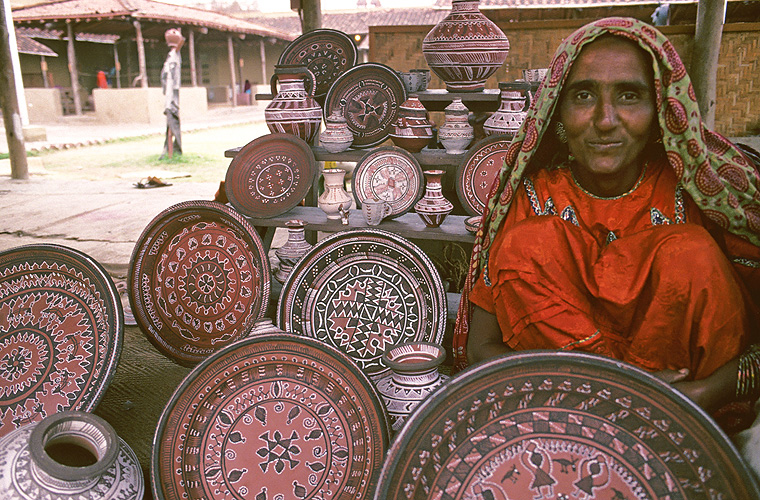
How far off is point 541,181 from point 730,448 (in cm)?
90

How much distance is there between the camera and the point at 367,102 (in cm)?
313

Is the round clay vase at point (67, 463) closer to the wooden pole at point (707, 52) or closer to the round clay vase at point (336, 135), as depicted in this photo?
the round clay vase at point (336, 135)

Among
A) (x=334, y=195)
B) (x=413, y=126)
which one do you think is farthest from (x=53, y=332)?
(x=413, y=126)

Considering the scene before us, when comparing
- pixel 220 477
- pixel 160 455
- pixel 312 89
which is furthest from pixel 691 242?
pixel 312 89

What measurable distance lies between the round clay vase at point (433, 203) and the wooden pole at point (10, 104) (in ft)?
22.7

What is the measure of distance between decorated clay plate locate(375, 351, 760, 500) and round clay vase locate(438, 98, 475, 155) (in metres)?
1.87

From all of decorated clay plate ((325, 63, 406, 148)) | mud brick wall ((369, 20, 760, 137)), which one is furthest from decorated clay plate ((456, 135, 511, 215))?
mud brick wall ((369, 20, 760, 137))

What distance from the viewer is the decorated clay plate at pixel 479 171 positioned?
2.78 m

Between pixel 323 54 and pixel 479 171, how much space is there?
1.33 metres

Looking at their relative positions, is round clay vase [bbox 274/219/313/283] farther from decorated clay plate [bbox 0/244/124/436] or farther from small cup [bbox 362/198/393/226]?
decorated clay plate [bbox 0/244/124/436]

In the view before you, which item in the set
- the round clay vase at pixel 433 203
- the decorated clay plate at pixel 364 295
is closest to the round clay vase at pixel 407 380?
the decorated clay plate at pixel 364 295

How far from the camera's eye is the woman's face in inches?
55.7

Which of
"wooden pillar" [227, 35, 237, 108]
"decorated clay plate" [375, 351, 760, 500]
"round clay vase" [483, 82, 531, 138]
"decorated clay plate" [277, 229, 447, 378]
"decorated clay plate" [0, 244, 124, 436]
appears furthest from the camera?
"wooden pillar" [227, 35, 237, 108]

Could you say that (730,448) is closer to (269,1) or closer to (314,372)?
(314,372)
